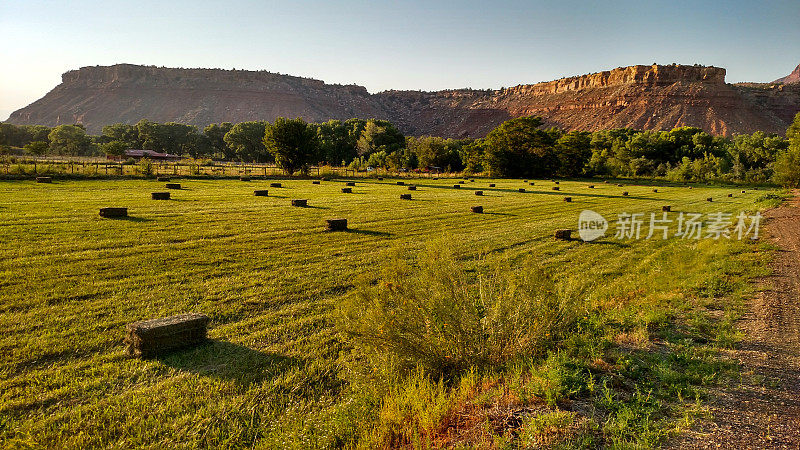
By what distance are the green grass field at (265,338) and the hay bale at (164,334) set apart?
0.17 metres

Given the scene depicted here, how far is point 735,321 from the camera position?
672 cm

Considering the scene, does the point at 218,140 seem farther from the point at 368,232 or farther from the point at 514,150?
the point at 368,232

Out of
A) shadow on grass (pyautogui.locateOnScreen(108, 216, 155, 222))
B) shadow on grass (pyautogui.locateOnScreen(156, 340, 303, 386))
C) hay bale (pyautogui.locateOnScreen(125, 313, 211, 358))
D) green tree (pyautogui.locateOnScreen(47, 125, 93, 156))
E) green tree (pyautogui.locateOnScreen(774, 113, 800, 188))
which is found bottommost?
shadow on grass (pyautogui.locateOnScreen(156, 340, 303, 386))

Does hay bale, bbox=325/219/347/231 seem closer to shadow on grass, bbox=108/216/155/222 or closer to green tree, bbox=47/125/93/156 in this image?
shadow on grass, bbox=108/216/155/222

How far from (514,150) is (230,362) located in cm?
6491

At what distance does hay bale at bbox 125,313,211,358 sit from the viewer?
5.11 meters

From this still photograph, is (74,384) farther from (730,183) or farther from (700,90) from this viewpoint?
(700,90)

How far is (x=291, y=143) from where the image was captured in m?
47.6

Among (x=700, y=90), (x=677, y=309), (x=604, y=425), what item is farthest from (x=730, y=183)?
(x=700, y=90)

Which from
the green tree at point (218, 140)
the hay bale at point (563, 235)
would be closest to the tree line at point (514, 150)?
the green tree at point (218, 140)

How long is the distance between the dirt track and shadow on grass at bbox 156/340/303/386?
169 inches

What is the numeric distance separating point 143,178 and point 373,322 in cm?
3794

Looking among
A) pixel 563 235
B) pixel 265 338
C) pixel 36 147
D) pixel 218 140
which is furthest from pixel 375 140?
pixel 265 338

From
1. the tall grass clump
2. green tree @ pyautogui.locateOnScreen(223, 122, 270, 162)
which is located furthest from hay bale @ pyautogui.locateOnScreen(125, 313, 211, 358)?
green tree @ pyautogui.locateOnScreen(223, 122, 270, 162)
